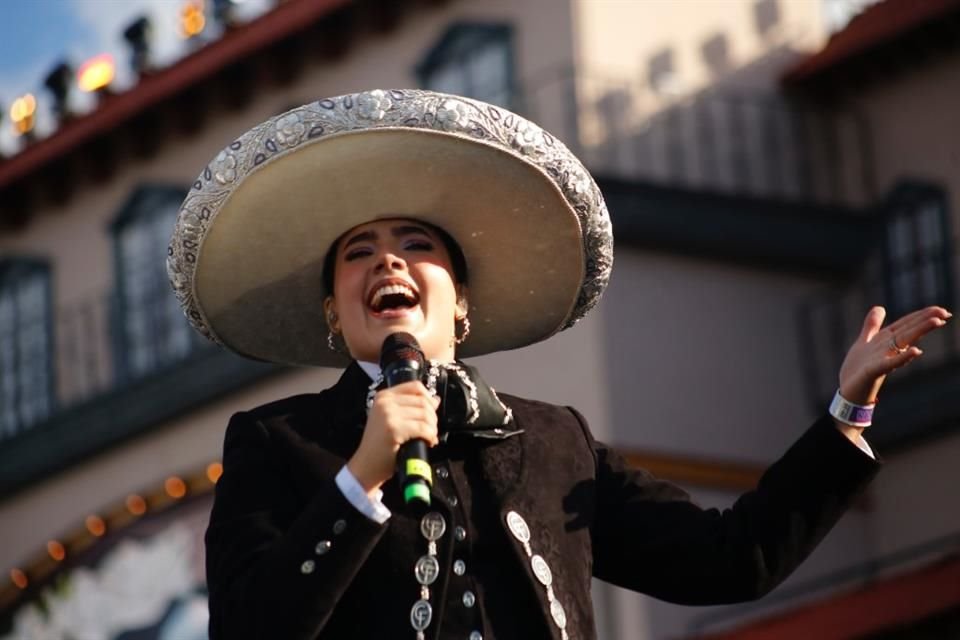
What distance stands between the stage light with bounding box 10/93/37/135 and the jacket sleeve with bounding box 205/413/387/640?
19.9 m

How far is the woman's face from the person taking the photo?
6.73 m

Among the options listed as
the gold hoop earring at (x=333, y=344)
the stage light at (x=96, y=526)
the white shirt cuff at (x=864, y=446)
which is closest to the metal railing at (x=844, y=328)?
the stage light at (x=96, y=526)

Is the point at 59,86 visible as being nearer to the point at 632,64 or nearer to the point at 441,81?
the point at 441,81

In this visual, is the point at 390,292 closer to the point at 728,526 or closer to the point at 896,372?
the point at 728,526

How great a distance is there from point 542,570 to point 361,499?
1.63 feet

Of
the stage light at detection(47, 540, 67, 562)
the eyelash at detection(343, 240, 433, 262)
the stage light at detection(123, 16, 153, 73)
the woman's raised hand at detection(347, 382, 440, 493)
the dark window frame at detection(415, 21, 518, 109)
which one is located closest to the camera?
the woman's raised hand at detection(347, 382, 440, 493)

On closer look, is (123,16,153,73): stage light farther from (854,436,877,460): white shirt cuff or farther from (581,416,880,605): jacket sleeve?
(854,436,877,460): white shirt cuff

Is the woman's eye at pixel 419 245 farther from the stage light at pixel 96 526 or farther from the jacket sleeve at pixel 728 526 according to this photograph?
the stage light at pixel 96 526

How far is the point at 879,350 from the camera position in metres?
6.66

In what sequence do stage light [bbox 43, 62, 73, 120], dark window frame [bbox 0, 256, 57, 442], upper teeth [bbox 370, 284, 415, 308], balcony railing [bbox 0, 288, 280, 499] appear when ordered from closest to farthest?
1. upper teeth [bbox 370, 284, 415, 308]
2. balcony railing [bbox 0, 288, 280, 499]
3. dark window frame [bbox 0, 256, 57, 442]
4. stage light [bbox 43, 62, 73, 120]

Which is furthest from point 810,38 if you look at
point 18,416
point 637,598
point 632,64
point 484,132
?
point 484,132

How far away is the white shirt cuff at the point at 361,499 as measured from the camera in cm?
627

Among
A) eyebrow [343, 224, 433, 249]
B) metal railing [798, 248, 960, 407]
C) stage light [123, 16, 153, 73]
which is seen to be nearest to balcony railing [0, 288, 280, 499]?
stage light [123, 16, 153, 73]

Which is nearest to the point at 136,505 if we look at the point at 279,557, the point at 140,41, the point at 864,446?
the point at 140,41
